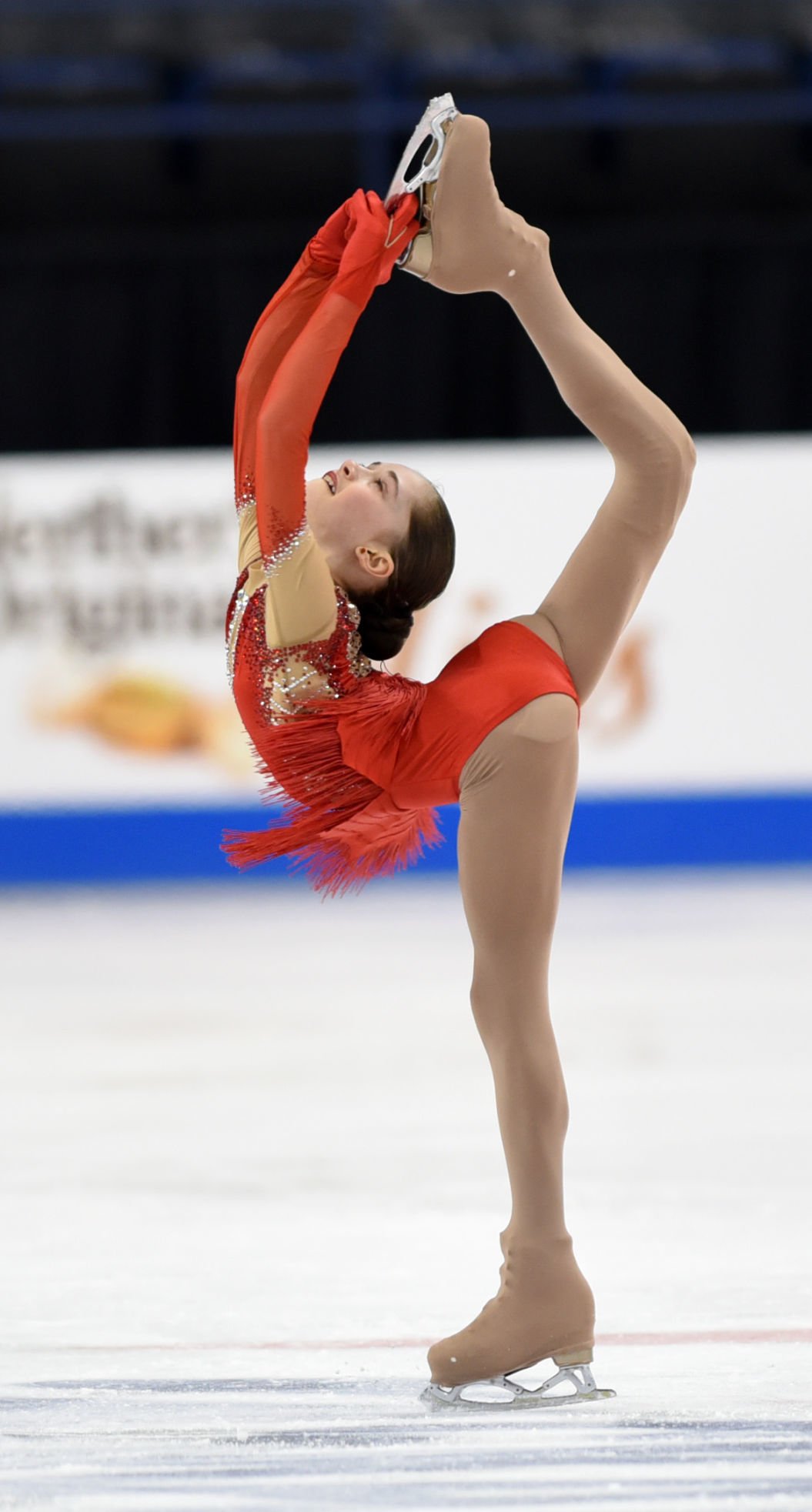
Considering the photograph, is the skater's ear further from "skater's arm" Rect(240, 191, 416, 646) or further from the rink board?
the rink board

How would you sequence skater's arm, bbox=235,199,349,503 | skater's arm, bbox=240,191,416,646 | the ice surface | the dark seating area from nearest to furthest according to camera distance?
the ice surface, skater's arm, bbox=240,191,416,646, skater's arm, bbox=235,199,349,503, the dark seating area

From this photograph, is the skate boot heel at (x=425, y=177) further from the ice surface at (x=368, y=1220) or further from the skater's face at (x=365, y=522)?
the ice surface at (x=368, y=1220)

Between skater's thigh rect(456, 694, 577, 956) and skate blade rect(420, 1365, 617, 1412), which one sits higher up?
skater's thigh rect(456, 694, 577, 956)

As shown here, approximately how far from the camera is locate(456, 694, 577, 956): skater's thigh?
1.72 meters

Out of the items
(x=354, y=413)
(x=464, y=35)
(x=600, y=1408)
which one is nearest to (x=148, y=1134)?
(x=600, y=1408)

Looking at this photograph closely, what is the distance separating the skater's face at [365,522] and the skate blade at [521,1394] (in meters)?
0.77

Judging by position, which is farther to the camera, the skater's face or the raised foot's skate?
the skater's face

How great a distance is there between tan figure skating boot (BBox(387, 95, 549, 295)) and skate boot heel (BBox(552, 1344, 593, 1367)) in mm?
1003

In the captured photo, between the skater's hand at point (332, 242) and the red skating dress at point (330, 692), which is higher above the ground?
the skater's hand at point (332, 242)

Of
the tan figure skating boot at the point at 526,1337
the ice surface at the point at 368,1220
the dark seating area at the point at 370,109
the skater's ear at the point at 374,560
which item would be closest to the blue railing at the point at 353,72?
the dark seating area at the point at 370,109

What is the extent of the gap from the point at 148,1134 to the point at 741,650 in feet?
11.3

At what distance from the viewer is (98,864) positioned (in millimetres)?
5941

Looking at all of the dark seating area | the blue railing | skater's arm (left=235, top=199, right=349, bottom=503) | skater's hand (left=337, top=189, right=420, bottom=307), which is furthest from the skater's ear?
the blue railing

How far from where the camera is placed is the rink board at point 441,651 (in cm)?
575
